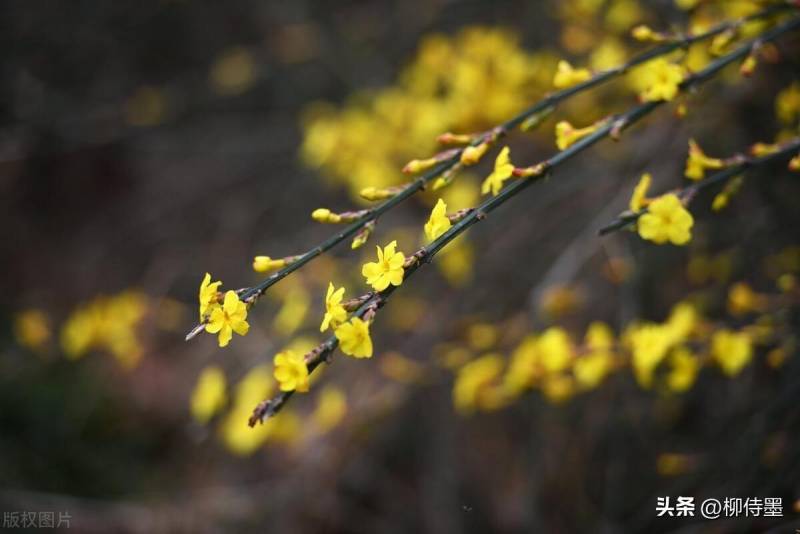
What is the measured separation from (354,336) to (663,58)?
34.5 inches

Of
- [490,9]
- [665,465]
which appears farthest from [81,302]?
[665,465]

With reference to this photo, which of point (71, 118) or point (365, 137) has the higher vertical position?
point (71, 118)

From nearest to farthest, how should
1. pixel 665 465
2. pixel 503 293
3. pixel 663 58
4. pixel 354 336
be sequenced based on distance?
1. pixel 354 336
2. pixel 663 58
3. pixel 665 465
4. pixel 503 293

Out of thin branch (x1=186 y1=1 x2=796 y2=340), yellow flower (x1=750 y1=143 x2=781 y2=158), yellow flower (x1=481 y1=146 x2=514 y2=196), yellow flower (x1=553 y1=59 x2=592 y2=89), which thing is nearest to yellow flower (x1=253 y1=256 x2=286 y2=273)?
thin branch (x1=186 y1=1 x2=796 y2=340)

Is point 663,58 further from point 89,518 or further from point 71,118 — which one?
point 71,118

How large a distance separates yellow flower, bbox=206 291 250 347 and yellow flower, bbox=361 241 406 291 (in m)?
0.21

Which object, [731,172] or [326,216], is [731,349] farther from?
[326,216]

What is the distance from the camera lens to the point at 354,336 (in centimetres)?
102

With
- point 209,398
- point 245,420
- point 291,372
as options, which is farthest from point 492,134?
point 245,420

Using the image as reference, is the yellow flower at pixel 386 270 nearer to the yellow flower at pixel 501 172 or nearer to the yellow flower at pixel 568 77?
the yellow flower at pixel 501 172

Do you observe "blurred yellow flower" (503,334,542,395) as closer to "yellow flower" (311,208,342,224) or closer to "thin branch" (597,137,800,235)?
"thin branch" (597,137,800,235)

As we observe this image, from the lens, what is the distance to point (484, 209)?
1077mm

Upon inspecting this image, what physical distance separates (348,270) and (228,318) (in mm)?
1914

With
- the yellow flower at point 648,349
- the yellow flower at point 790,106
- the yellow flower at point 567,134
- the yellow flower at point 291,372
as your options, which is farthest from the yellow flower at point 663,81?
the yellow flower at point 291,372
